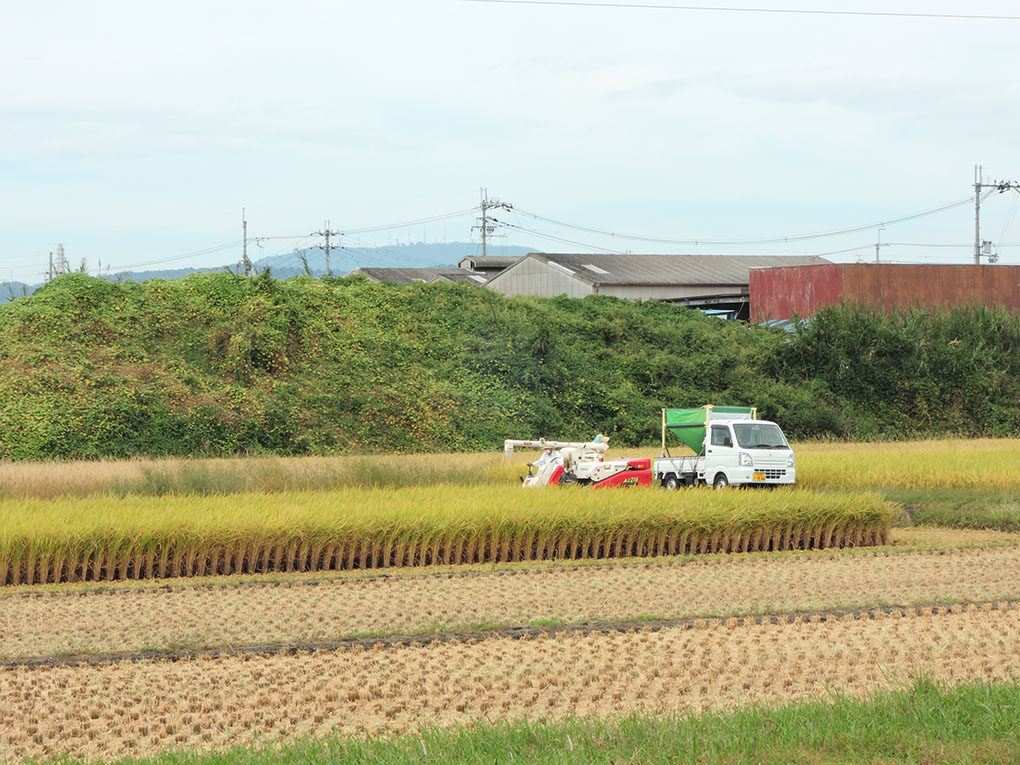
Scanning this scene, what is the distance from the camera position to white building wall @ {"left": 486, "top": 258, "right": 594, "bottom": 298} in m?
50.5

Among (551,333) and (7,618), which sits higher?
(551,333)

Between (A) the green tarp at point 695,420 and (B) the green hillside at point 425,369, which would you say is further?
(B) the green hillside at point 425,369

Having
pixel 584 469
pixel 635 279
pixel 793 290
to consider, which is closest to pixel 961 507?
pixel 584 469

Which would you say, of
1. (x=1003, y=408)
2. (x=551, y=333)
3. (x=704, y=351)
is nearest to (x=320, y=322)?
(x=551, y=333)

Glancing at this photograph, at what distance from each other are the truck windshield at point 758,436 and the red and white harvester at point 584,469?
9.30 feet

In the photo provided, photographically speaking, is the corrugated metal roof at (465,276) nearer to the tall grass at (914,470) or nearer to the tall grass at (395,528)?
the tall grass at (914,470)

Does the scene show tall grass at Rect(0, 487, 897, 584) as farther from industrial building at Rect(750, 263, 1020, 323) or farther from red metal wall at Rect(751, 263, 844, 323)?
industrial building at Rect(750, 263, 1020, 323)

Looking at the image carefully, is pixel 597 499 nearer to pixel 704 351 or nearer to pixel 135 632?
pixel 135 632

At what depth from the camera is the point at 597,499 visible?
57.0ft

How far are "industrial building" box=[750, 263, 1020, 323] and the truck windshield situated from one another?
1880cm

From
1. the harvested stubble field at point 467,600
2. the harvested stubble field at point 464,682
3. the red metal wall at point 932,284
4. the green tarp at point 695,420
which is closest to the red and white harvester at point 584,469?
the green tarp at point 695,420

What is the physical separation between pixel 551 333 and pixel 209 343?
1163 centimetres

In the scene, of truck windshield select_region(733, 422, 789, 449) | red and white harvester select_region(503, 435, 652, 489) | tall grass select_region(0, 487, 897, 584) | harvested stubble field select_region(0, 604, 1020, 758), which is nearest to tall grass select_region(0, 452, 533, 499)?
red and white harvester select_region(503, 435, 652, 489)

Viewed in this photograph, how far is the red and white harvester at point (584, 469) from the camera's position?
67.7 ft
